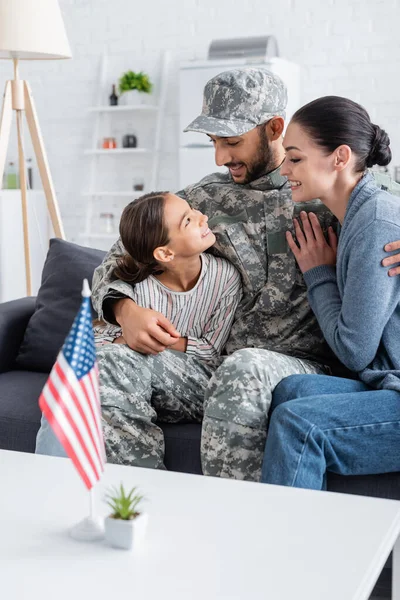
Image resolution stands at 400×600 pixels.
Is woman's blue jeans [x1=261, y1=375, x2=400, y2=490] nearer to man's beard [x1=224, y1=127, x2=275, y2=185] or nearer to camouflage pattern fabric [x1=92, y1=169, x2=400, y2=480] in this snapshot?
camouflage pattern fabric [x1=92, y1=169, x2=400, y2=480]

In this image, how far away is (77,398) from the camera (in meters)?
1.29

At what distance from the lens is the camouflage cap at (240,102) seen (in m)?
2.36

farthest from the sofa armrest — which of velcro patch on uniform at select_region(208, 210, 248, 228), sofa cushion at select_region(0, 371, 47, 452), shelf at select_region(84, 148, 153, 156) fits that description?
shelf at select_region(84, 148, 153, 156)

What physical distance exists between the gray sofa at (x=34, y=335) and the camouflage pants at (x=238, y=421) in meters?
0.57

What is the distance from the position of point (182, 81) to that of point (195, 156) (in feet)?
1.55

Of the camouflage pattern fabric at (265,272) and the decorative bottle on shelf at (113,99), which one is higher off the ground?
the decorative bottle on shelf at (113,99)

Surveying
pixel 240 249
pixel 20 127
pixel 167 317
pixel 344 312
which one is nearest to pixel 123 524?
pixel 344 312

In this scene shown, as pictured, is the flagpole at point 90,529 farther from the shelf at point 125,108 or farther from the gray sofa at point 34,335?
the shelf at point 125,108

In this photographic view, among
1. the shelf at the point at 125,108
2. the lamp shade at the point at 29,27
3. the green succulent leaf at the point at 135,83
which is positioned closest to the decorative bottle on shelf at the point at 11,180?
the shelf at the point at 125,108

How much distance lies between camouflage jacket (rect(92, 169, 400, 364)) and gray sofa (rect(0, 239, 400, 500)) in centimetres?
30

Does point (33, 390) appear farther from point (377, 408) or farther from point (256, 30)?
point (256, 30)

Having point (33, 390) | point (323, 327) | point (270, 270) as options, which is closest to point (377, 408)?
point (323, 327)

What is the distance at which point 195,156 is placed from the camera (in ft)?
18.1

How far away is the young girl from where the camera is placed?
7.00 ft
